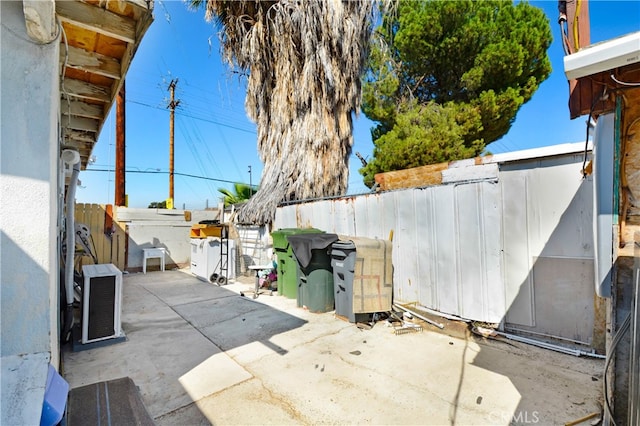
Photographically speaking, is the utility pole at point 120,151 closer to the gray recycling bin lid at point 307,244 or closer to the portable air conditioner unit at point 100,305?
the portable air conditioner unit at point 100,305

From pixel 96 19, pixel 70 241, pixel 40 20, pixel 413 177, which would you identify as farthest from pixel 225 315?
pixel 40 20

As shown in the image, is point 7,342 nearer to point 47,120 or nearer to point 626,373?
point 47,120

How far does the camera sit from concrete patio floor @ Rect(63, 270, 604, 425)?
96.7 inches

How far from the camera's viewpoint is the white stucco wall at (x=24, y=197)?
5.66 ft

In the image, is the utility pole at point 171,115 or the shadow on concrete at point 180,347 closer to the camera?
the shadow on concrete at point 180,347

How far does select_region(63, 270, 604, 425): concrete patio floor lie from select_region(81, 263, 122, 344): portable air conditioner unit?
219mm

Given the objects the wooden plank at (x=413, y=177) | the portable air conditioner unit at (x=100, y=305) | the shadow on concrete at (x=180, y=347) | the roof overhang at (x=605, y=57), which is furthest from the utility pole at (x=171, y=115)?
the roof overhang at (x=605, y=57)

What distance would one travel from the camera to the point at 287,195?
8.62 meters

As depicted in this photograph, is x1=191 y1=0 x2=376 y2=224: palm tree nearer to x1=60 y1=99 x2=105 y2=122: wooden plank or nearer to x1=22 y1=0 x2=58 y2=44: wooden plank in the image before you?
x1=60 y1=99 x2=105 y2=122: wooden plank

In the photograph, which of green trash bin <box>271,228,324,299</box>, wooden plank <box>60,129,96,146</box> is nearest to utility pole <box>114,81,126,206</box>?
wooden plank <box>60,129,96,146</box>

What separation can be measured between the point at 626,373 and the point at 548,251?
1.96 metres

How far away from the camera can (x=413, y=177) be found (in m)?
5.25

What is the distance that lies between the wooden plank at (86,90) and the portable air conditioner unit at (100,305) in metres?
2.20

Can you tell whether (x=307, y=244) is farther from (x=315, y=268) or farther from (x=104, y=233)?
(x=104, y=233)
